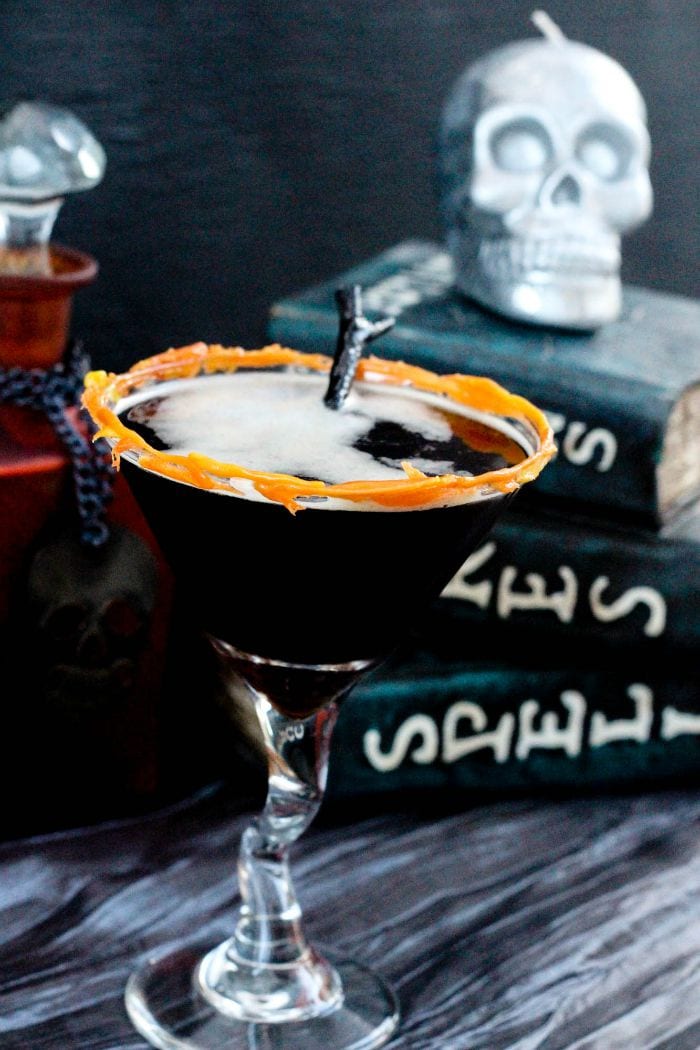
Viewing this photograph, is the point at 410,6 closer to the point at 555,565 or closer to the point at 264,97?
the point at 264,97

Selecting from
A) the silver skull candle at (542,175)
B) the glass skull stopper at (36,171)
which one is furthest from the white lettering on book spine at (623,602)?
the glass skull stopper at (36,171)

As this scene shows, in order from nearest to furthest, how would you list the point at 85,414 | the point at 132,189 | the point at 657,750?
the point at 85,414 < the point at 657,750 < the point at 132,189

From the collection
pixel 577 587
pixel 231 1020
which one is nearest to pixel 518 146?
pixel 577 587

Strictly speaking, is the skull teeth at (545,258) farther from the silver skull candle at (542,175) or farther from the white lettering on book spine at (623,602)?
the white lettering on book spine at (623,602)

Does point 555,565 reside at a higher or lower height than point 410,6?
lower

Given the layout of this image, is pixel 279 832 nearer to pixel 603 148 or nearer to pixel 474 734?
pixel 474 734

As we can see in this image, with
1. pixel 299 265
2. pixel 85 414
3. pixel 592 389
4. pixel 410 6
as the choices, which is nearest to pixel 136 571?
pixel 85 414

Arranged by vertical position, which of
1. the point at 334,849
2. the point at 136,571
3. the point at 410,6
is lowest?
the point at 334,849
